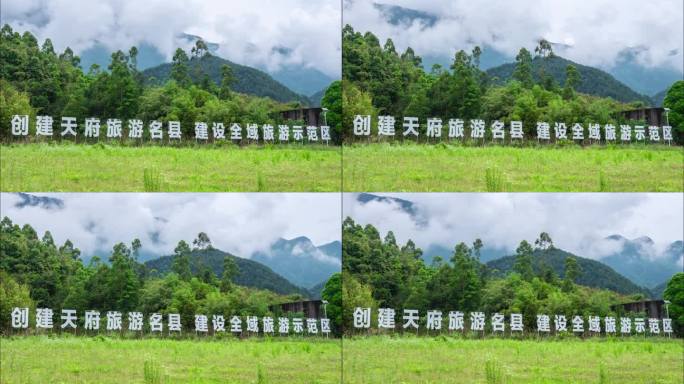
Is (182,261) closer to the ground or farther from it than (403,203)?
closer to the ground

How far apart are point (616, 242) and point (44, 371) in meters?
4.07

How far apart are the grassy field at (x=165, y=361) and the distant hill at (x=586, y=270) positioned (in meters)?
1.31

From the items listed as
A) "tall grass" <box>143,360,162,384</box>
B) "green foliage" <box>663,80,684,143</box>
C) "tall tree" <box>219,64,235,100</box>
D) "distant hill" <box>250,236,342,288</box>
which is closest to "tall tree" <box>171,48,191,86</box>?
"tall tree" <box>219,64,235,100</box>

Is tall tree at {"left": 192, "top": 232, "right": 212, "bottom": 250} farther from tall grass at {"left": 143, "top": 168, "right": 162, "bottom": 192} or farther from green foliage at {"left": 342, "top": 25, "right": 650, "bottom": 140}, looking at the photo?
green foliage at {"left": 342, "top": 25, "right": 650, "bottom": 140}

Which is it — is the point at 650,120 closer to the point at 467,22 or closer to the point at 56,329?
the point at 467,22

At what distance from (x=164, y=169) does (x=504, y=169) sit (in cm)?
237

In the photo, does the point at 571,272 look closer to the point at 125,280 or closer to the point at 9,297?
the point at 125,280

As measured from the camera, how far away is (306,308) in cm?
733

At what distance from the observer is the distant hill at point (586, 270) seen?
24.0 ft

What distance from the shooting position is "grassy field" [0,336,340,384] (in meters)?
7.21

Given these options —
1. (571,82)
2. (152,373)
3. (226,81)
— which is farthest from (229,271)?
(571,82)

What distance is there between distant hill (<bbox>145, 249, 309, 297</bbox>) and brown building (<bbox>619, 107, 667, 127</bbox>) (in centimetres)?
264

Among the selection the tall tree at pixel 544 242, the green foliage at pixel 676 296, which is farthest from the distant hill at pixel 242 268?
the green foliage at pixel 676 296

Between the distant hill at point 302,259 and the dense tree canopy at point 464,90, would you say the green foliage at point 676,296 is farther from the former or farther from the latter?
the distant hill at point 302,259
